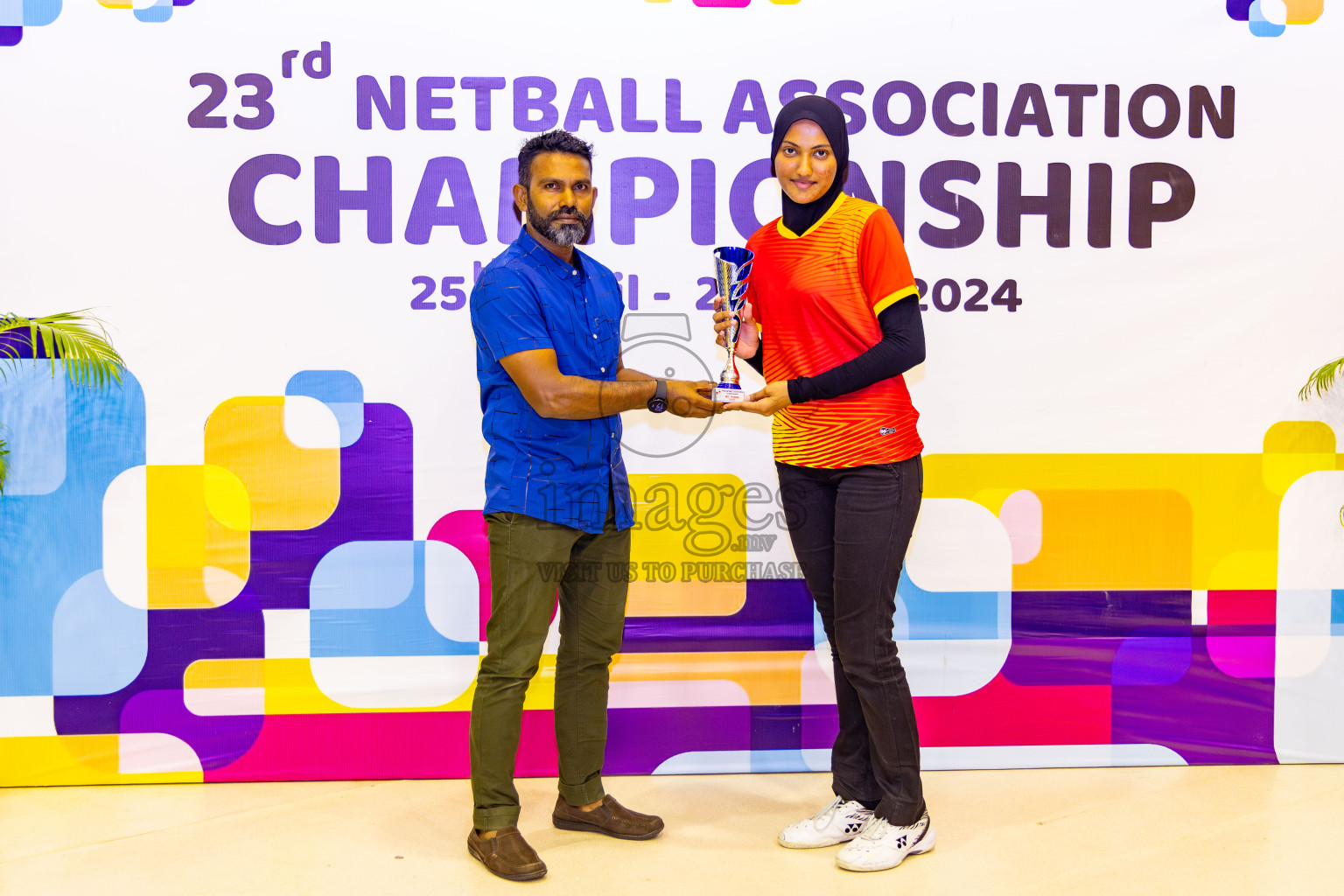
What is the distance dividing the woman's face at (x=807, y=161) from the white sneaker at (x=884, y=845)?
1.61 metres

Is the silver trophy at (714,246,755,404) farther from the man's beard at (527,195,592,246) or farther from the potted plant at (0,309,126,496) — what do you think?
the potted plant at (0,309,126,496)

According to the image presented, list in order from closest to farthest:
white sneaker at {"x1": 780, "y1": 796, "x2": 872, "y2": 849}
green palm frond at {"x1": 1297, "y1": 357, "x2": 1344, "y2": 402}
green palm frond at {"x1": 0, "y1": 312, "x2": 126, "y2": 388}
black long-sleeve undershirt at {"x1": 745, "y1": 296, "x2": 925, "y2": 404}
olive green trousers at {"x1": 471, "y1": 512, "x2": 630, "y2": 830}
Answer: black long-sleeve undershirt at {"x1": 745, "y1": 296, "x2": 925, "y2": 404} → olive green trousers at {"x1": 471, "y1": 512, "x2": 630, "y2": 830} → white sneaker at {"x1": 780, "y1": 796, "x2": 872, "y2": 849} → green palm frond at {"x1": 0, "y1": 312, "x2": 126, "y2": 388} → green palm frond at {"x1": 1297, "y1": 357, "x2": 1344, "y2": 402}

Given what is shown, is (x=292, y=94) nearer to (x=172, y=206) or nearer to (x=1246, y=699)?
(x=172, y=206)

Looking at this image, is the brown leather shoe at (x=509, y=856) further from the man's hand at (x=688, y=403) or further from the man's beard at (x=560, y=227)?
the man's beard at (x=560, y=227)

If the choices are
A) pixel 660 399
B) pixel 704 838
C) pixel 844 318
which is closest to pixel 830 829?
pixel 704 838

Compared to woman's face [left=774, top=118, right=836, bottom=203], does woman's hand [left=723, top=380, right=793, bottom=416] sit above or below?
below

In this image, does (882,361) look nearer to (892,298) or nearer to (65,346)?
(892,298)

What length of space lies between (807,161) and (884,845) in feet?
5.63

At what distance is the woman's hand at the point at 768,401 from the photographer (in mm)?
2439

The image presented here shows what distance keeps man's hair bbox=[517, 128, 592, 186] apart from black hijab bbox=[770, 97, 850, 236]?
49 cm

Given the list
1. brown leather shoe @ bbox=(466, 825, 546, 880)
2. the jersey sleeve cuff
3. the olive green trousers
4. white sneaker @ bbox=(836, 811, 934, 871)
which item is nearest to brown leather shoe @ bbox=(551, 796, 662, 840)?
the olive green trousers

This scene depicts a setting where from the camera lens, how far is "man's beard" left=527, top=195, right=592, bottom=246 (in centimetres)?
248

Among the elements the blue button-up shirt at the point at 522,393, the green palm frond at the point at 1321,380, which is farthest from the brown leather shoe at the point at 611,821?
the green palm frond at the point at 1321,380

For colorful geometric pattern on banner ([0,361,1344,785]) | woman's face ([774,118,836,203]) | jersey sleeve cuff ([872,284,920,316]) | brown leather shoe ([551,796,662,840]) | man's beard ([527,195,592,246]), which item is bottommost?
brown leather shoe ([551,796,662,840])
